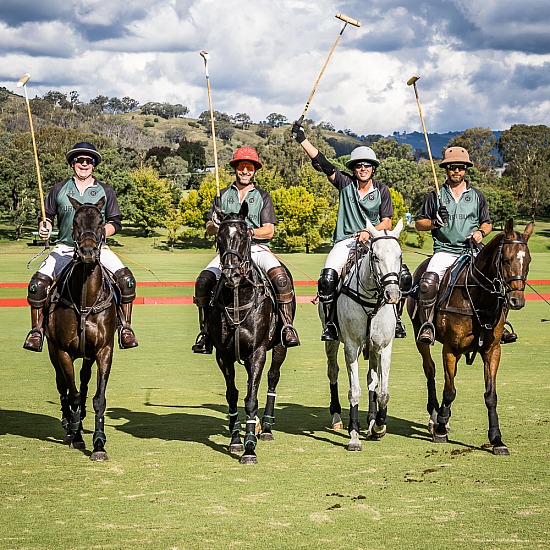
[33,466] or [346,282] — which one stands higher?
[346,282]

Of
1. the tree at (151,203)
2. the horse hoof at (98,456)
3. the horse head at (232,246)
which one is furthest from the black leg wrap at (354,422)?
Answer: the tree at (151,203)

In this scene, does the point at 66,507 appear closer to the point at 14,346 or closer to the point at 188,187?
the point at 14,346

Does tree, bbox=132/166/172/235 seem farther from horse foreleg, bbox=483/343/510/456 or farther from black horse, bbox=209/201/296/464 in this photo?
horse foreleg, bbox=483/343/510/456

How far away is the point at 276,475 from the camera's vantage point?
7688mm

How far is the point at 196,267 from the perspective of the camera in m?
48.8

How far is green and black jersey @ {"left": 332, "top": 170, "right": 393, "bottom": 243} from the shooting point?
9.58 m

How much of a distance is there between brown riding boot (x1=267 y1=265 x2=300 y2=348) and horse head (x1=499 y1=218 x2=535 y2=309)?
89.6 inches

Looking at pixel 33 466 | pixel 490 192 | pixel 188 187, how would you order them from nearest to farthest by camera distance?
1. pixel 33 466
2. pixel 490 192
3. pixel 188 187

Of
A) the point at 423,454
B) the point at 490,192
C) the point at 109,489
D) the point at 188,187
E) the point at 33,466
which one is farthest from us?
the point at 188,187

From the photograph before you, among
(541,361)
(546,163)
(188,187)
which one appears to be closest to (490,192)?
(546,163)

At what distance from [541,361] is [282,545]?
35.1 ft

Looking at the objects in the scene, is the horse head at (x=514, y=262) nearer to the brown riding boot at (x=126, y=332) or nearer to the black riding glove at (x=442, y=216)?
the black riding glove at (x=442, y=216)

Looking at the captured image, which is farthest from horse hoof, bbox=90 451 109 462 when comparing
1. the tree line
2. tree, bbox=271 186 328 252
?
tree, bbox=271 186 328 252

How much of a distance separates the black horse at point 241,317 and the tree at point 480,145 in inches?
4189
